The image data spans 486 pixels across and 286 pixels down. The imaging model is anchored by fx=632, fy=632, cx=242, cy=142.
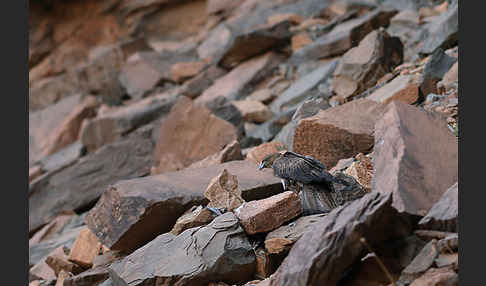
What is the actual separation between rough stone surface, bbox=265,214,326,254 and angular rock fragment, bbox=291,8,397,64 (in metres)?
3.72

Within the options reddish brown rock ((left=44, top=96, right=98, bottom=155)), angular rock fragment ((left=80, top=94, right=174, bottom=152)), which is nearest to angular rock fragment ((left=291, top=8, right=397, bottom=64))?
angular rock fragment ((left=80, top=94, right=174, bottom=152))

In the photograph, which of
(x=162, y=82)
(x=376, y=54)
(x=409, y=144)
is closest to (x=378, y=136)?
(x=409, y=144)

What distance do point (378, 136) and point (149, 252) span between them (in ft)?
3.66

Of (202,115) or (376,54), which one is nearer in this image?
(376,54)

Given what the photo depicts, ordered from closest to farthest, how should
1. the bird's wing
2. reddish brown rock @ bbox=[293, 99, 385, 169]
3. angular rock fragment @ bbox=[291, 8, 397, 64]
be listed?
the bird's wing < reddish brown rock @ bbox=[293, 99, 385, 169] < angular rock fragment @ bbox=[291, 8, 397, 64]

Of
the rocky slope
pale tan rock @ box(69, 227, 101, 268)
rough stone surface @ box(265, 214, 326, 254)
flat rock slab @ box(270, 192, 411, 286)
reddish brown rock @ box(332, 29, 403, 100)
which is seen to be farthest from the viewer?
reddish brown rock @ box(332, 29, 403, 100)

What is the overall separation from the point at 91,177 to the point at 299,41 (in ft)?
9.18

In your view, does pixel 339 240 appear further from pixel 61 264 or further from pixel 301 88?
pixel 301 88

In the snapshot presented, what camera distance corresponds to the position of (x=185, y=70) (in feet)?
27.4

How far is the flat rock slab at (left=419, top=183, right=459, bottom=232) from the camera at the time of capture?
2.06m

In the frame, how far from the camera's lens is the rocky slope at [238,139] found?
2139mm

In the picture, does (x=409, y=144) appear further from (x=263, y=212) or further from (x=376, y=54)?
(x=376, y=54)

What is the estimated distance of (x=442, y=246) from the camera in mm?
2041

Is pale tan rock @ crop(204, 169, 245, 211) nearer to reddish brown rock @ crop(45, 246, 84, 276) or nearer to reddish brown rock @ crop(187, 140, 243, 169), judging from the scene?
reddish brown rock @ crop(187, 140, 243, 169)
